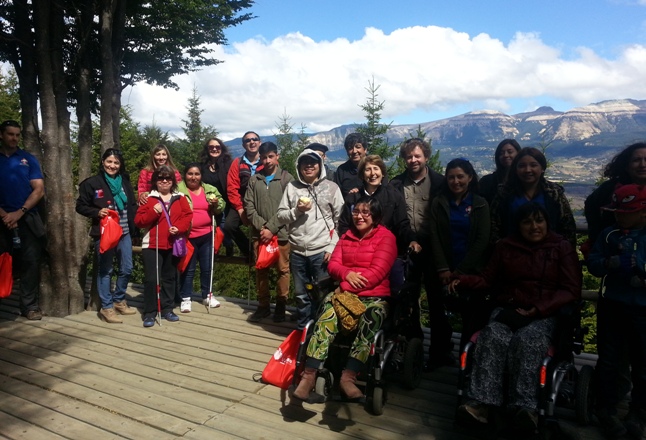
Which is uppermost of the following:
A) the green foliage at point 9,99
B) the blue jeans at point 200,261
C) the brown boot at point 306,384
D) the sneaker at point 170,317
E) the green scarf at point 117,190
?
the green foliage at point 9,99

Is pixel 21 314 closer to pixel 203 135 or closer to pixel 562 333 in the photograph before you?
pixel 562 333

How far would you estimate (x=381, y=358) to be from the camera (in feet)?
10.6

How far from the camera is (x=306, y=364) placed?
327cm

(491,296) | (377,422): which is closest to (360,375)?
(377,422)

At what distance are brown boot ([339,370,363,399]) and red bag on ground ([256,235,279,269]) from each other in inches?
78.2

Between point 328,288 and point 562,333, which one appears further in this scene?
point 328,288

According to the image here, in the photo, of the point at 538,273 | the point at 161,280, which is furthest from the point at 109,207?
the point at 538,273

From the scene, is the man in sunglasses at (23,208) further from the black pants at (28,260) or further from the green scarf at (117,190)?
the green scarf at (117,190)

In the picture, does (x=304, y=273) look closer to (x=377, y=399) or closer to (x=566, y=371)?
(x=377, y=399)

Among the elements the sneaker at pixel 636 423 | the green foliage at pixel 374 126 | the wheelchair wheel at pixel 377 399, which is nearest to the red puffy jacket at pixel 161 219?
the wheelchair wheel at pixel 377 399

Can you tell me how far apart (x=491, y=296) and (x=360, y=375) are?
1091mm

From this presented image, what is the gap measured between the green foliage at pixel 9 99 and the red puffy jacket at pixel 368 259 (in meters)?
17.9

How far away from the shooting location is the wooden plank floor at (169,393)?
10.1ft

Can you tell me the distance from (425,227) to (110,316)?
352cm
